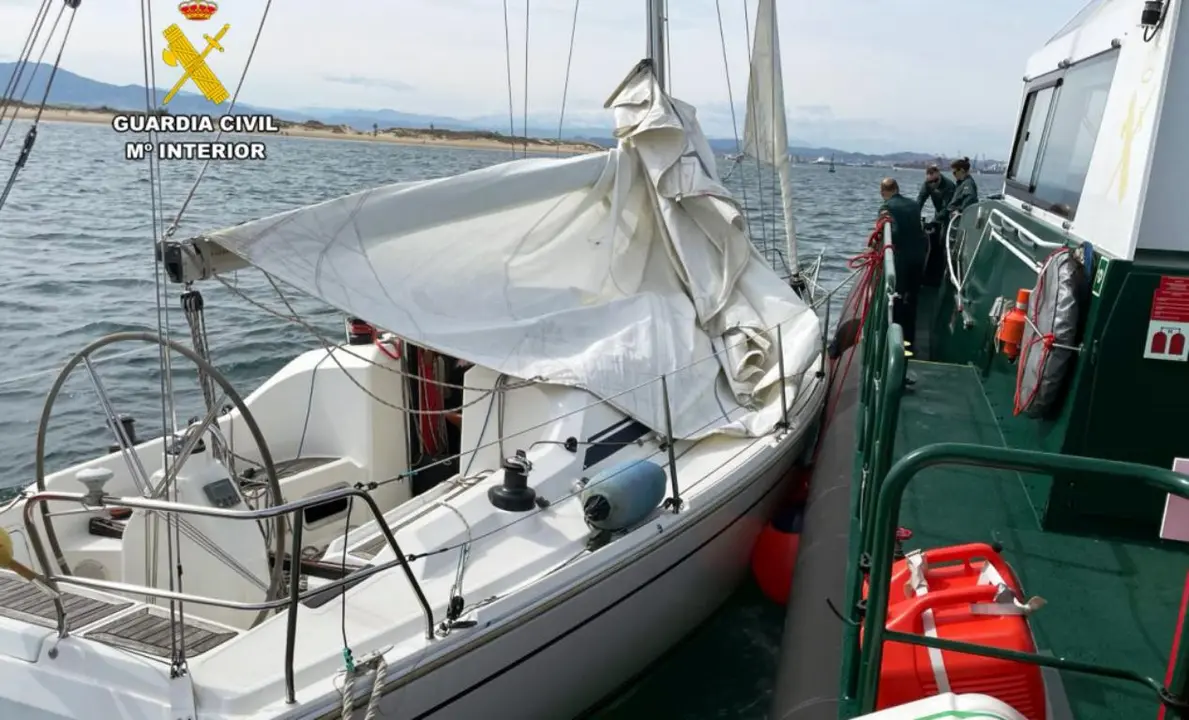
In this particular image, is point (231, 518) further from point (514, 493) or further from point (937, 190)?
point (937, 190)

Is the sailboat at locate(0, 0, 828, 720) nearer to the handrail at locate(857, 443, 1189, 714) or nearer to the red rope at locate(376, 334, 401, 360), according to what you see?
Answer: the red rope at locate(376, 334, 401, 360)

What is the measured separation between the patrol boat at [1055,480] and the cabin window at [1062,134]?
0.03 meters

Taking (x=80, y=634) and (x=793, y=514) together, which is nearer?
(x=80, y=634)

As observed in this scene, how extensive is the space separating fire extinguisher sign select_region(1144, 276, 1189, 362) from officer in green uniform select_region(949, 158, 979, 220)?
20.7 feet

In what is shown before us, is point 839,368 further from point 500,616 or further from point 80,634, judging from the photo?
point 80,634

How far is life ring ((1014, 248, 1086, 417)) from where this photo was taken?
12.2ft

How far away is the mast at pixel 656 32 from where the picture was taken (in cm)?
693

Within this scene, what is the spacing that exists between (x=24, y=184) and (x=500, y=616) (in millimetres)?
29711

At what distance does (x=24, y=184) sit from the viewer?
27.1 meters

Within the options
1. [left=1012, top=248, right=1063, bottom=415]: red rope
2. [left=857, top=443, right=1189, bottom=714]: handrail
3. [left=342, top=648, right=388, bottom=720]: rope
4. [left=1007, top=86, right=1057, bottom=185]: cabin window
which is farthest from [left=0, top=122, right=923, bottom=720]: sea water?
[left=857, top=443, right=1189, bottom=714]: handrail

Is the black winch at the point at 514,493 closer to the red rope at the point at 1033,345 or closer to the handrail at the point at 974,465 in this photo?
the handrail at the point at 974,465

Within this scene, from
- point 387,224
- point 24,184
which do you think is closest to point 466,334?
point 387,224

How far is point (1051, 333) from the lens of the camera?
12.4ft

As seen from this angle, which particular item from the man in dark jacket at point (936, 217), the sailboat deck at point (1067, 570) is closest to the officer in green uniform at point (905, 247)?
the man in dark jacket at point (936, 217)
